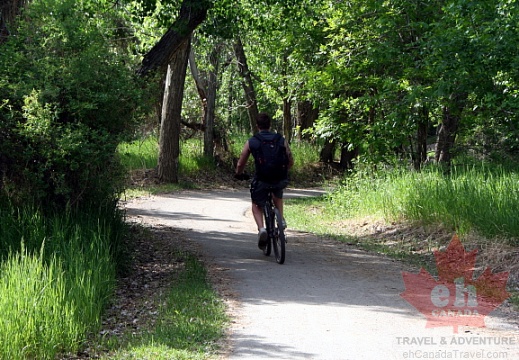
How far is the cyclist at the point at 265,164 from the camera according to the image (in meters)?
10.4

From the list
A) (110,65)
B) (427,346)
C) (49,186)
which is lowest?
(427,346)

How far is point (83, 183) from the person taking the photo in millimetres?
10391

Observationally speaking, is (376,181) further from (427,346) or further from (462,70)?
(427,346)

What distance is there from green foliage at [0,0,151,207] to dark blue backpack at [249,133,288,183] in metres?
1.84

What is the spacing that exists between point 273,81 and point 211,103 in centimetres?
293

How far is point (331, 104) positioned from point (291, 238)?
631 cm

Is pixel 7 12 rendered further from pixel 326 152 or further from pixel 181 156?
pixel 326 152

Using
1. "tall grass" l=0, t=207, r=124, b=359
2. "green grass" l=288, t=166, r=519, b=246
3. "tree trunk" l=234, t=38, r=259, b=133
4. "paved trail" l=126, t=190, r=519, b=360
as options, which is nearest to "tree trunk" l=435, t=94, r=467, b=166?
"green grass" l=288, t=166, r=519, b=246

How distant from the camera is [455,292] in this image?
352 inches

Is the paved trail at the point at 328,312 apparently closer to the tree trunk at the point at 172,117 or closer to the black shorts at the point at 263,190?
the black shorts at the point at 263,190

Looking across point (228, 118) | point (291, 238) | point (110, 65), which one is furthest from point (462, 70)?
point (228, 118)

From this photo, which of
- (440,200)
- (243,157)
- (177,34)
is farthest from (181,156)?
(243,157)

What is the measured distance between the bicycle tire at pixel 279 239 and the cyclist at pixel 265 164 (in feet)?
0.32

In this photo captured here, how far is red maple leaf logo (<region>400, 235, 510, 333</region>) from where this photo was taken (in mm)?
7617
